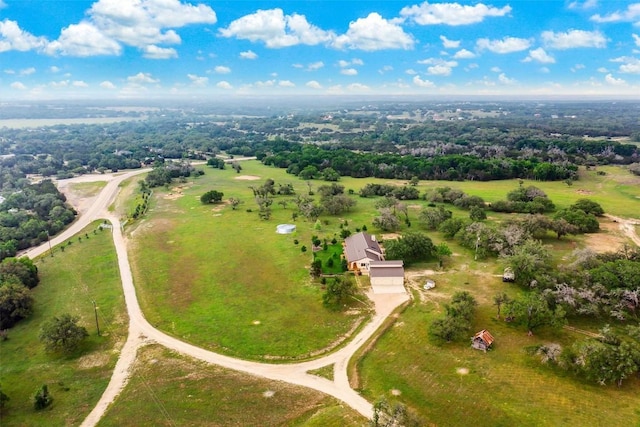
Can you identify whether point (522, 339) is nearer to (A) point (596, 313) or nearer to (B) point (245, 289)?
(A) point (596, 313)

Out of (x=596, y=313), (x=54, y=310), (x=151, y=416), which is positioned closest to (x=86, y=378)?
(x=151, y=416)

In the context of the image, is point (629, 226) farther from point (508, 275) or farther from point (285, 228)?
point (285, 228)

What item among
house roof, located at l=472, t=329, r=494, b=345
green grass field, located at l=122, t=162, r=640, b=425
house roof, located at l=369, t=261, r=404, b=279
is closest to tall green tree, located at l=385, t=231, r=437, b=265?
green grass field, located at l=122, t=162, r=640, b=425

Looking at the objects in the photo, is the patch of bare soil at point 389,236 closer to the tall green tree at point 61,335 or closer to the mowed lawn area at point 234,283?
the mowed lawn area at point 234,283

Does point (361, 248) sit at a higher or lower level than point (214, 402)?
higher

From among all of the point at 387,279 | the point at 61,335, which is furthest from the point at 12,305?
the point at 387,279

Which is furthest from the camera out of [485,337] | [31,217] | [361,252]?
[31,217]
